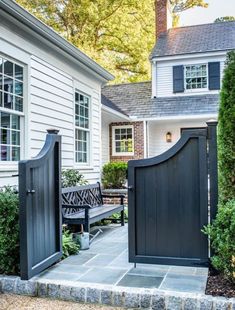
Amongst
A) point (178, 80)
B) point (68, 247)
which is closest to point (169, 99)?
point (178, 80)

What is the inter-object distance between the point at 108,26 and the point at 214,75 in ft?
30.2

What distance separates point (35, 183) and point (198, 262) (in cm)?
199

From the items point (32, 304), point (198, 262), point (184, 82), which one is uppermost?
point (184, 82)

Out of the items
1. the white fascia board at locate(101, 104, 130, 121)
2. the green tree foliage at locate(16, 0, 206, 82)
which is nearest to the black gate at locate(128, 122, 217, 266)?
the white fascia board at locate(101, 104, 130, 121)

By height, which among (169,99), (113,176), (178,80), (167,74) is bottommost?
(113,176)

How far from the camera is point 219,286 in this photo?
11.2 feet

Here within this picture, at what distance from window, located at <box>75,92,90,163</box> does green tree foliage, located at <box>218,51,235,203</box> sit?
5080 millimetres

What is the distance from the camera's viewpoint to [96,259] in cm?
461

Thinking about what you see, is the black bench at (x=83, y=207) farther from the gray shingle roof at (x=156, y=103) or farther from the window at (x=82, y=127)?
the gray shingle roof at (x=156, y=103)

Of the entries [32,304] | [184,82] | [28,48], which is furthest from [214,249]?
[184,82]

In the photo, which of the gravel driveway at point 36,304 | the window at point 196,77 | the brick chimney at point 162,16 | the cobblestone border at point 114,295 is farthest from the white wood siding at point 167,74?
Answer: the gravel driveway at point 36,304

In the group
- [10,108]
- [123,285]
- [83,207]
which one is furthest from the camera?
[10,108]

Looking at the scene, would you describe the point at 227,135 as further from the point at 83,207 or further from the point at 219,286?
the point at 83,207

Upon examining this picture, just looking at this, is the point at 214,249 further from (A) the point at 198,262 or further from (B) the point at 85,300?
(B) the point at 85,300
